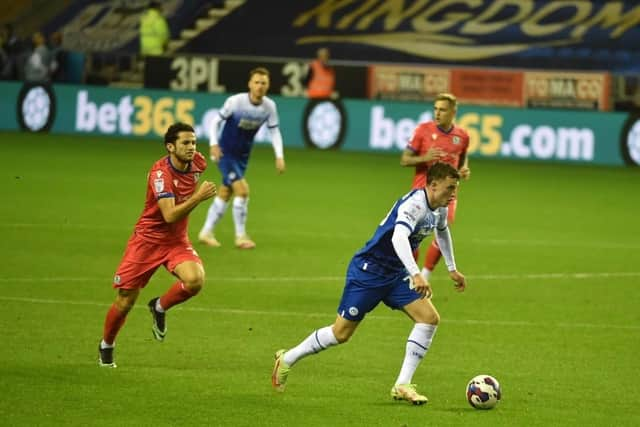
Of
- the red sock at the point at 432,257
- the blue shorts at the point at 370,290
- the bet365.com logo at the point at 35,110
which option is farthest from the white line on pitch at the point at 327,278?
the bet365.com logo at the point at 35,110

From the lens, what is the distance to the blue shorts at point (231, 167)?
1805 centimetres

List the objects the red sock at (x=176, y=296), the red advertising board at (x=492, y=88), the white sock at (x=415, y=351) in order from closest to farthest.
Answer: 1. the white sock at (x=415, y=351)
2. the red sock at (x=176, y=296)
3. the red advertising board at (x=492, y=88)

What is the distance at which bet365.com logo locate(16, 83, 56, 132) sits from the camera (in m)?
32.2

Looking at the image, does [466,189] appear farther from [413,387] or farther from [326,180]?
[413,387]

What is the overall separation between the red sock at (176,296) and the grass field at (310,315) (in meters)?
0.44

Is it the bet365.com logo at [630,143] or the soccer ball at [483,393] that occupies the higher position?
the bet365.com logo at [630,143]

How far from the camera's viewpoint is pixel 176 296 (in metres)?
10.9

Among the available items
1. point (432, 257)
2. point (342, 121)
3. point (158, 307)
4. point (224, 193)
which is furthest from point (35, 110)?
point (158, 307)

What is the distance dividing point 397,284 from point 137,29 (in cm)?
3120

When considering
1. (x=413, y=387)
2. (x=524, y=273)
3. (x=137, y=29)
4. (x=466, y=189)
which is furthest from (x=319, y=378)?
(x=137, y=29)

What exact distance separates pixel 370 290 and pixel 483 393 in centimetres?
105

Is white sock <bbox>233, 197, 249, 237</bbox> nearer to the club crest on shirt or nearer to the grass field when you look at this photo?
the grass field

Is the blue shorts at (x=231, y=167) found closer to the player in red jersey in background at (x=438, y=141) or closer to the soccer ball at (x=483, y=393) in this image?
the player in red jersey in background at (x=438, y=141)

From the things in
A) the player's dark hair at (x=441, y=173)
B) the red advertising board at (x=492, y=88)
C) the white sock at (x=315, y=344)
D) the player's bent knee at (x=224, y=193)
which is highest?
the red advertising board at (x=492, y=88)
